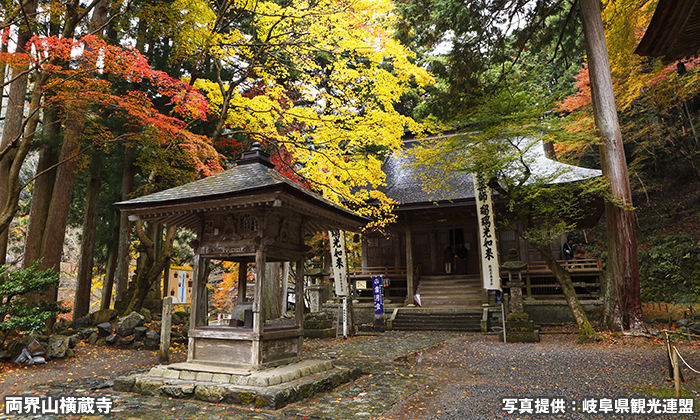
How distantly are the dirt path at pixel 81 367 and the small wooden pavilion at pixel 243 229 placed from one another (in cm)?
248

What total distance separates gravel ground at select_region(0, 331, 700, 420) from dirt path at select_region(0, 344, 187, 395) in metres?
0.56

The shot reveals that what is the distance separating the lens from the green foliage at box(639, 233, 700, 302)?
16.9 metres

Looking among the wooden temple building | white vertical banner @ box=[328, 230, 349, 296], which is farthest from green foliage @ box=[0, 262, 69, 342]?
the wooden temple building

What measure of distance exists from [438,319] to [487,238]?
142 inches

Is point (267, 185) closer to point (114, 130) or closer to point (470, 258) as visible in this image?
point (114, 130)

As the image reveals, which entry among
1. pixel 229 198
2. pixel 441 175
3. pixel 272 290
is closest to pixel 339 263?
pixel 272 290

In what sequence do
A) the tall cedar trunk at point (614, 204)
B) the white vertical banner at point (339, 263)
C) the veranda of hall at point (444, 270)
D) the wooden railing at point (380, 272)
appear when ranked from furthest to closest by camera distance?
1. the wooden railing at point (380, 272)
2. the veranda of hall at point (444, 270)
3. the white vertical banner at point (339, 263)
4. the tall cedar trunk at point (614, 204)

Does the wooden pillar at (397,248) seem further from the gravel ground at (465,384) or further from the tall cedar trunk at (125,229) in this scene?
the tall cedar trunk at (125,229)

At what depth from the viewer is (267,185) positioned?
19.7ft

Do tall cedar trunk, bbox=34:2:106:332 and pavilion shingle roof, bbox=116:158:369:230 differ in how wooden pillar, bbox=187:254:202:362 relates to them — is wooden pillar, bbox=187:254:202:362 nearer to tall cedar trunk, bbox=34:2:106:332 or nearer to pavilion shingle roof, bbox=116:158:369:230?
pavilion shingle roof, bbox=116:158:369:230

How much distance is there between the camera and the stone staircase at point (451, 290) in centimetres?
1593

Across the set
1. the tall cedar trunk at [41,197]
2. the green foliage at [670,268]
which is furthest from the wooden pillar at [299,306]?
the green foliage at [670,268]

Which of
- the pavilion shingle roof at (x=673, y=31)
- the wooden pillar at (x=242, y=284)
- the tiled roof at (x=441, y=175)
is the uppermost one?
the tiled roof at (x=441, y=175)

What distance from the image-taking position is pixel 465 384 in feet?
21.8
